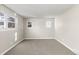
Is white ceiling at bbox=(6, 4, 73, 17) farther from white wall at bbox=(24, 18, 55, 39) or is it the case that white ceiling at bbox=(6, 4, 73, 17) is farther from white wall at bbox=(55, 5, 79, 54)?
white wall at bbox=(24, 18, 55, 39)

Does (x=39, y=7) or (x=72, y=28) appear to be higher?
(x=39, y=7)

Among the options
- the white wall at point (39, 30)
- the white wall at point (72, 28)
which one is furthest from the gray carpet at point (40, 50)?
the white wall at point (39, 30)

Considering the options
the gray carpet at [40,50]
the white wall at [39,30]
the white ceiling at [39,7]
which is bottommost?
the gray carpet at [40,50]

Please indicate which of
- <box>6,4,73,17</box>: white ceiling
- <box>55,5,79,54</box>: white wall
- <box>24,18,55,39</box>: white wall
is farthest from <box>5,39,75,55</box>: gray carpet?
<box>24,18,55,39</box>: white wall

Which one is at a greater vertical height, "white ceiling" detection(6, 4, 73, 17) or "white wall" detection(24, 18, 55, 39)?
"white ceiling" detection(6, 4, 73, 17)

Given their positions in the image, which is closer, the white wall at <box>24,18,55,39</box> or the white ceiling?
the white ceiling

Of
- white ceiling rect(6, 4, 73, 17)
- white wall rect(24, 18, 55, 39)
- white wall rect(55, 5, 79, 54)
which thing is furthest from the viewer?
white wall rect(24, 18, 55, 39)

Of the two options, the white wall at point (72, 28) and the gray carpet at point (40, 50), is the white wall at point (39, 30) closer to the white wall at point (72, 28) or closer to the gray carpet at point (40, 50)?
the gray carpet at point (40, 50)

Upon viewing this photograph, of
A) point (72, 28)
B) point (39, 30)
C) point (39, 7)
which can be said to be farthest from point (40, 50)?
point (39, 30)

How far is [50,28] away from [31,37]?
87.7 inches

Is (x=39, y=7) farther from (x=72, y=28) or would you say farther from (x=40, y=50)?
(x=40, y=50)

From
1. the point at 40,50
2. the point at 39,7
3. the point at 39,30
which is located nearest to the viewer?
the point at 39,7
